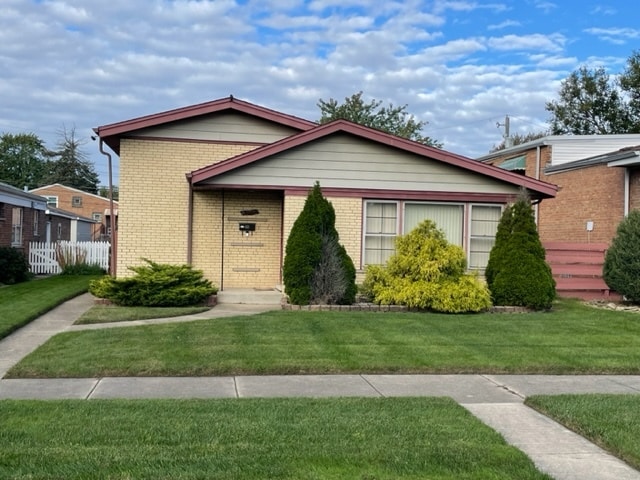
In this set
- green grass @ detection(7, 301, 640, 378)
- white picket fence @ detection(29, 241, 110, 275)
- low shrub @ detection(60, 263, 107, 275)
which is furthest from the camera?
white picket fence @ detection(29, 241, 110, 275)

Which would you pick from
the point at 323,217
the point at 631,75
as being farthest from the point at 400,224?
the point at 631,75

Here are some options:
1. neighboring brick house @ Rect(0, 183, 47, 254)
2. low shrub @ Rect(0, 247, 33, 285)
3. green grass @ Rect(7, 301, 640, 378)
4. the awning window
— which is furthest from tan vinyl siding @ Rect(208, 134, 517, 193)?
neighboring brick house @ Rect(0, 183, 47, 254)

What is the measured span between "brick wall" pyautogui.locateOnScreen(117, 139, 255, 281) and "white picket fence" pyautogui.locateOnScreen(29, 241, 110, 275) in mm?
10898

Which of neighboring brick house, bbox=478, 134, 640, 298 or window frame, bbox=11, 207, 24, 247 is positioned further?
window frame, bbox=11, 207, 24, 247

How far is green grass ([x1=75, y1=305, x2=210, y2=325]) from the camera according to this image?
11653mm

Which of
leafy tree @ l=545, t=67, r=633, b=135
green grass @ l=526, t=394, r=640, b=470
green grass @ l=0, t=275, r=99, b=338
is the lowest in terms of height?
green grass @ l=526, t=394, r=640, b=470

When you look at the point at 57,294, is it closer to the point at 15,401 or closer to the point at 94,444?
the point at 15,401

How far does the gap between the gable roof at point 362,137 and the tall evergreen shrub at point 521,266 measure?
3.80 feet

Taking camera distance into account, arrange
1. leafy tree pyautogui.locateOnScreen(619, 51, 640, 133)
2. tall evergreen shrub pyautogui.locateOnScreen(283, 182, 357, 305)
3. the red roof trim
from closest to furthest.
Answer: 1. tall evergreen shrub pyautogui.locateOnScreen(283, 182, 357, 305)
2. the red roof trim
3. leafy tree pyautogui.locateOnScreen(619, 51, 640, 133)

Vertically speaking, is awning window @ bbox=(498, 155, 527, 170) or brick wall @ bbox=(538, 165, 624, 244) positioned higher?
awning window @ bbox=(498, 155, 527, 170)

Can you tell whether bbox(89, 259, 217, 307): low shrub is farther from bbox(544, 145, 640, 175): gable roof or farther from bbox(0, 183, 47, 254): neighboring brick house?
bbox(0, 183, 47, 254): neighboring brick house

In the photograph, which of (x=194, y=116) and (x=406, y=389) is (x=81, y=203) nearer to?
(x=194, y=116)

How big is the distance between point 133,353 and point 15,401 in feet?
7.89

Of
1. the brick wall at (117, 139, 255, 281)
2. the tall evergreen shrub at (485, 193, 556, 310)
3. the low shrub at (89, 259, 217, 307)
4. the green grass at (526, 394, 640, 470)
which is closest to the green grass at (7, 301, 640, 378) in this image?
the tall evergreen shrub at (485, 193, 556, 310)
